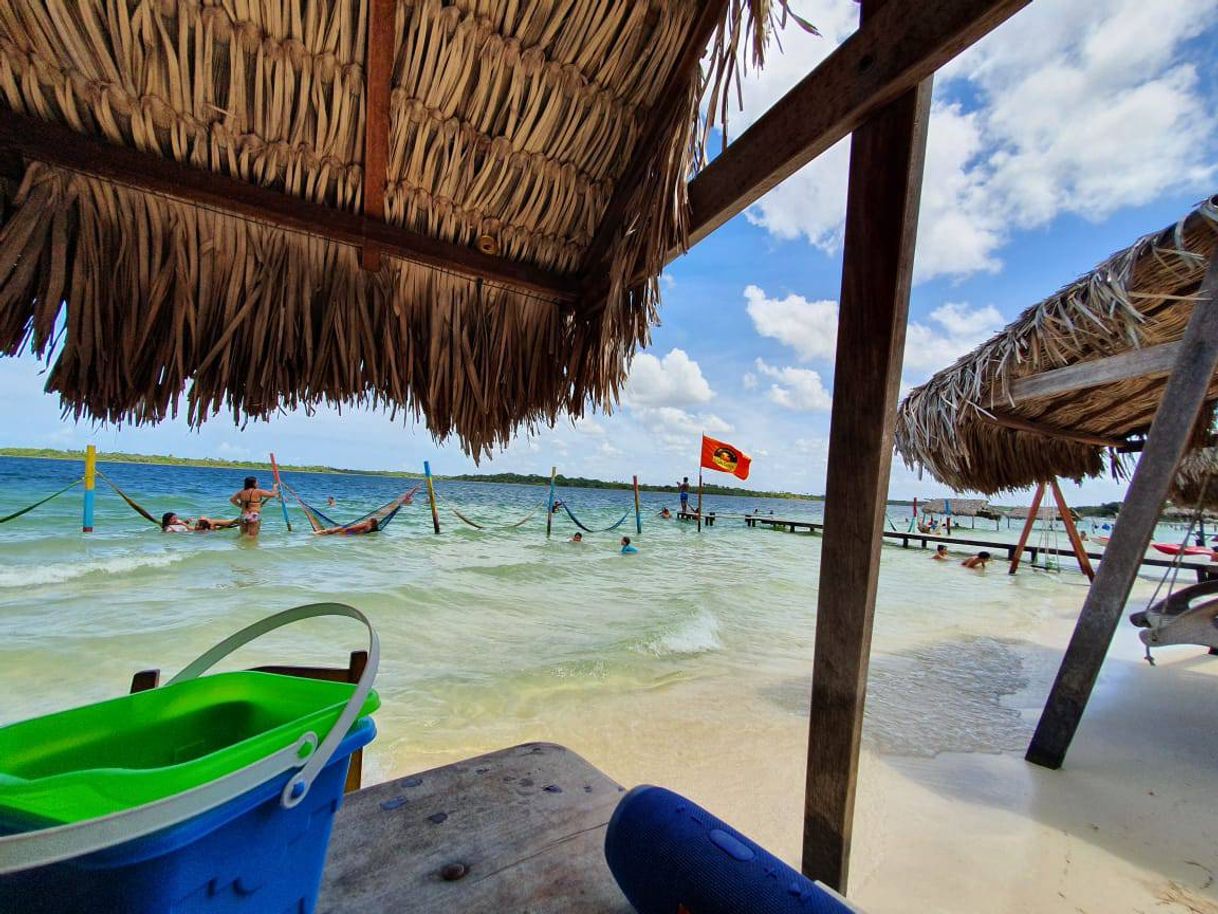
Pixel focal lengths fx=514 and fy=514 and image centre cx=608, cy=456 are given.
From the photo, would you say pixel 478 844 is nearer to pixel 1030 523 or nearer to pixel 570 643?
pixel 570 643

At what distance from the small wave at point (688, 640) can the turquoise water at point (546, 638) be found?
30mm

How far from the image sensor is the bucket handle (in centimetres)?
32

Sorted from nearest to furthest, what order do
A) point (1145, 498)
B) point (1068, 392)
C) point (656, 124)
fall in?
point (656, 124), point (1145, 498), point (1068, 392)

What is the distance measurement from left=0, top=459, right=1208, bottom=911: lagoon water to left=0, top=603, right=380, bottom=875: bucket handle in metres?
1.92

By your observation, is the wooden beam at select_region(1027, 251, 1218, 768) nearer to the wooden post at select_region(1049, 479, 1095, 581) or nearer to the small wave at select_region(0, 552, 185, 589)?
the wooden post at select_region(1049, 479, 1095, 581)

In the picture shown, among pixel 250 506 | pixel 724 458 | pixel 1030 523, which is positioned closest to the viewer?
pixel 1030 523

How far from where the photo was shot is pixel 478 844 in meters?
0.86

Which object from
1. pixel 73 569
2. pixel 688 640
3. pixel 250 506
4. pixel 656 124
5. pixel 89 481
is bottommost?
pixel 73 569

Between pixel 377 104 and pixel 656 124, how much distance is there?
0.62 m

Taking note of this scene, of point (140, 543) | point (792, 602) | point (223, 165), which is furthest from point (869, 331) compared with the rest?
point (140, 543)

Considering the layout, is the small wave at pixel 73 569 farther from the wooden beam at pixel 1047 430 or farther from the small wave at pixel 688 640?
the wooden beam at pixel 1047 430

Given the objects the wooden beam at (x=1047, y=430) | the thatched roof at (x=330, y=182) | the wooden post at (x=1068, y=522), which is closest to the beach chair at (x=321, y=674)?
the thatched roof at (x=330, y=182)

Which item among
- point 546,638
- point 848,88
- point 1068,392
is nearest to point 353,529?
point 546,638

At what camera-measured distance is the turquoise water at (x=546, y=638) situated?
278cm
